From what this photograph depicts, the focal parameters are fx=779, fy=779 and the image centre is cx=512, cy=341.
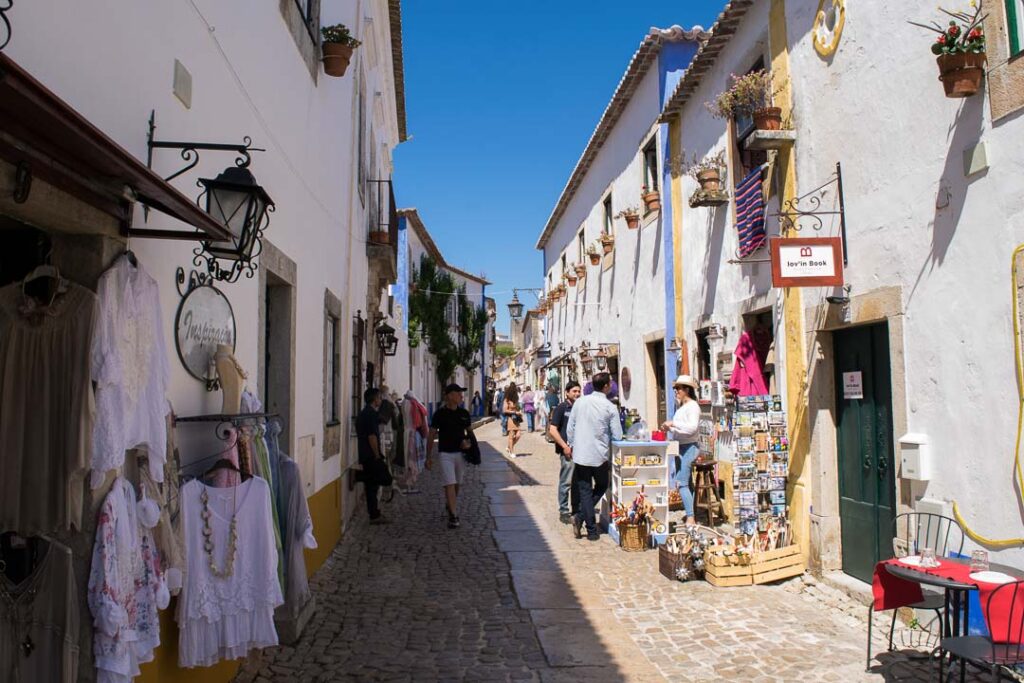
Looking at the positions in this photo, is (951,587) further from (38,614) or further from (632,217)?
(632,217)

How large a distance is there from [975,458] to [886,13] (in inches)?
122

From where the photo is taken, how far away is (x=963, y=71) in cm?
442

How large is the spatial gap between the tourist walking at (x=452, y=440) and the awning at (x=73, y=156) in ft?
21.1

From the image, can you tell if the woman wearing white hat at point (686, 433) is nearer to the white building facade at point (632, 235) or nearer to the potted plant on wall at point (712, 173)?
the potted plant on wall at point (712, 173)

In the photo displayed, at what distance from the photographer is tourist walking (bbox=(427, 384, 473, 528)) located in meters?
9.30

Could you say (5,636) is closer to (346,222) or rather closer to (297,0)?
(297,0)

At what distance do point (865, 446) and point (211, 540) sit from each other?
474cm

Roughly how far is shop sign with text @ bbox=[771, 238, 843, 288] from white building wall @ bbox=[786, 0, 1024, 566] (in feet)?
0.49

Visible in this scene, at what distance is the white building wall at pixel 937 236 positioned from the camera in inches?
170

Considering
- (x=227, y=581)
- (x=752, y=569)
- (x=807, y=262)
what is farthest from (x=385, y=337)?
(x=227, y=581)

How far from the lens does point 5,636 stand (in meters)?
2.67

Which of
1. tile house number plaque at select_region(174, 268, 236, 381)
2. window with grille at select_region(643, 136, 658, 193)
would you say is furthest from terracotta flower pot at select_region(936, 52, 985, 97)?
window with grille at select_region(643, 136, 658, 193)

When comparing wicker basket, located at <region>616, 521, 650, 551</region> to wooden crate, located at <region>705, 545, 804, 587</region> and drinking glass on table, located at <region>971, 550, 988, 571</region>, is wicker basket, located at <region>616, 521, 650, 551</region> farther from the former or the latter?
drinking glass on table, located at <region>971, 550, 988, 571</region>

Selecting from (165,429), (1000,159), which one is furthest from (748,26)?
(165,429)
